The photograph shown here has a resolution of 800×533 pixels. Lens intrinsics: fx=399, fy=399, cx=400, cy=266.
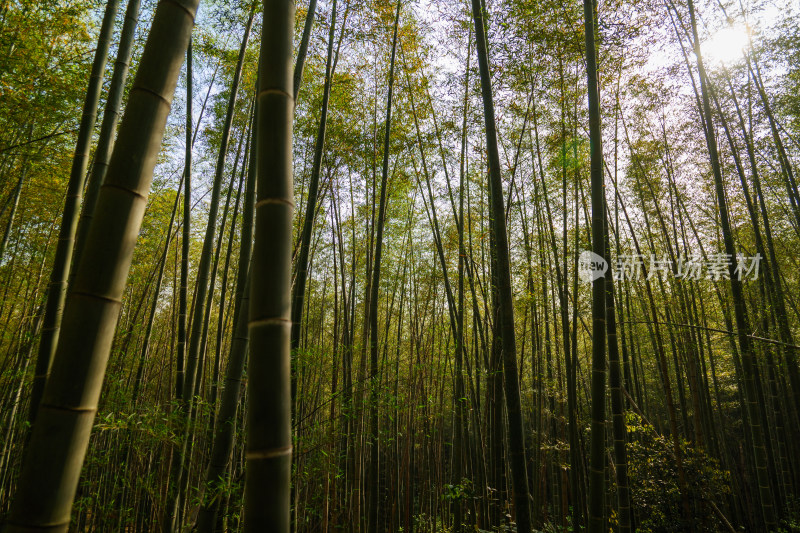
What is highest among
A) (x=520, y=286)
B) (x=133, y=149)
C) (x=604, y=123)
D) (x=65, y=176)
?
(x=604, y=123)

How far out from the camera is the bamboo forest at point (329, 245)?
73 centimetres

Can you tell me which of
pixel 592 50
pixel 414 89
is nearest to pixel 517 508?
pixel 592 50

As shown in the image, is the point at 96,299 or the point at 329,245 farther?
the point at 329,245

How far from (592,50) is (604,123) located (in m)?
3.10

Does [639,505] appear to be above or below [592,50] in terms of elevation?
below

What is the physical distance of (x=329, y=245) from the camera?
305 inches

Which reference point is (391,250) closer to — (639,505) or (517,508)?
(639,505)

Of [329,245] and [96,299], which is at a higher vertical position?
[329,245]

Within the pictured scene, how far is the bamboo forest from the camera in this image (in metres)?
0.73

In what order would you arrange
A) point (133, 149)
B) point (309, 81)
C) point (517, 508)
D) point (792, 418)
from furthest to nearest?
point (792, 418) → point (309, 81) → point (517, 508) → point (133, 149)

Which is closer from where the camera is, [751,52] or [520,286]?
[751,52]

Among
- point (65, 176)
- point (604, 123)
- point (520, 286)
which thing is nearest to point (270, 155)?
point (65, 176)

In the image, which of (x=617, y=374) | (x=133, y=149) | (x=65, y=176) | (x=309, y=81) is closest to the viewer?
(x=133, y=149)

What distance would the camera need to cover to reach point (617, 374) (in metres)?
2.94
